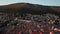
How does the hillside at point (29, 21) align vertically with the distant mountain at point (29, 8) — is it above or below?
below

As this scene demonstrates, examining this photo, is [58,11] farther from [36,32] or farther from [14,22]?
[14,22]

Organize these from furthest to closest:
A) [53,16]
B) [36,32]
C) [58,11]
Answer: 1. [58,11]
2. [53,16]
3. [36,32]

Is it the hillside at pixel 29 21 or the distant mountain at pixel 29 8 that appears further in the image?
the distant mountain at pixel 29 8

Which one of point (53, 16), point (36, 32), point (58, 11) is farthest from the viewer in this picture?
point (58, 11)

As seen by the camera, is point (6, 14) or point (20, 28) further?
point (6, 14)

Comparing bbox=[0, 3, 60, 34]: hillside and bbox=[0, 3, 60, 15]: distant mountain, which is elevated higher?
bbox=[0, 3, 60, 15]: distant mountain

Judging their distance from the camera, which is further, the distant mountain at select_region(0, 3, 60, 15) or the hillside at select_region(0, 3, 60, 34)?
the distant mountain at select_region(0, 3, 60, 15)

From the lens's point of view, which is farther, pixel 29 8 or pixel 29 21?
pixel 29 8

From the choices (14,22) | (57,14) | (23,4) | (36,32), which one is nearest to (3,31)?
(14,22)
